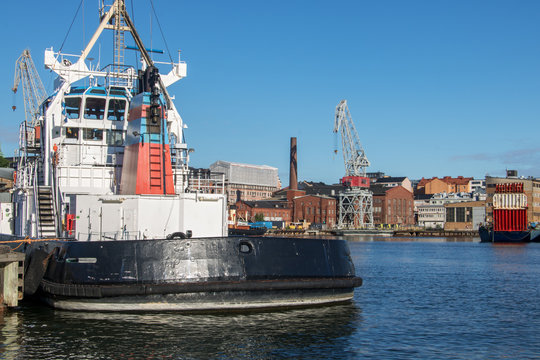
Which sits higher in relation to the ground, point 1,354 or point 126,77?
point 126,77

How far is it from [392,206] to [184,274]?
457 feet

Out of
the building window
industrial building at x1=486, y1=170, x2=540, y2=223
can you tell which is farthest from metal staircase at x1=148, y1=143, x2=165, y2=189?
the building window

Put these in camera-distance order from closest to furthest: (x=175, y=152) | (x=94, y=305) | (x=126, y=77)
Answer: (x=94, y=305), (x=175, y=152), (x=126, y=77)

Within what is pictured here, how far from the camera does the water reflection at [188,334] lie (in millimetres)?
14070

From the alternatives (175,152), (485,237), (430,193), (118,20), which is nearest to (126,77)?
(118,20)

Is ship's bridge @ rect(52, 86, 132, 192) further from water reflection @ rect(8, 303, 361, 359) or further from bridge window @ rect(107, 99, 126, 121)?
water reflection @ rect(8, 303, 361, 359)

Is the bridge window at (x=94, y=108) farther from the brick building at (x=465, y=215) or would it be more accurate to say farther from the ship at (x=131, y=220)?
the brick building at (x=465, y=215)

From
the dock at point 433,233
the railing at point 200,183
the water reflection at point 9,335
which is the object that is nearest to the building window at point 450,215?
the dock at point 433,233

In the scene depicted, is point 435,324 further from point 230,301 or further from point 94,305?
point 94,305

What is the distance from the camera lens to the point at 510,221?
99.9 m

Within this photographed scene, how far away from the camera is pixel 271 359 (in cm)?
1362

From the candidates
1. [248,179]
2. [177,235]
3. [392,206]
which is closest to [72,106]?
[177,235]

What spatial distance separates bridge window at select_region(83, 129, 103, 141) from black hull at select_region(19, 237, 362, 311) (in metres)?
4.86

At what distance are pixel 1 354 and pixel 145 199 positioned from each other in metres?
6.27
